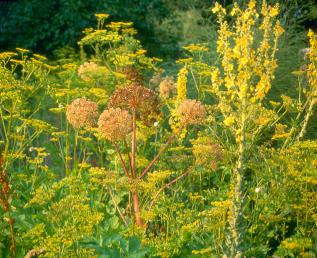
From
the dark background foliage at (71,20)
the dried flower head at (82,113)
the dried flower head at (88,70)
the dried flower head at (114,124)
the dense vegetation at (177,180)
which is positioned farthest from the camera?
the dark background foliage at (71,20)

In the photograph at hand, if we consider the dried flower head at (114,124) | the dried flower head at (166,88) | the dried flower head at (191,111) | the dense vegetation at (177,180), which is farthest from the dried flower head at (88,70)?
the dried flower head at (114,124)

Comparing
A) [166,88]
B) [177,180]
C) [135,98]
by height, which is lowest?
[177,180]

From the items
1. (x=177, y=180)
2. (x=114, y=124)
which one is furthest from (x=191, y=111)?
(x=177, y=180)

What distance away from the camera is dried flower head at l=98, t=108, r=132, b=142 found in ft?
12.5

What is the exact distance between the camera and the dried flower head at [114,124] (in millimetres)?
3795

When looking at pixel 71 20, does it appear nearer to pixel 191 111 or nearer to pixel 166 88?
pixel 166 88

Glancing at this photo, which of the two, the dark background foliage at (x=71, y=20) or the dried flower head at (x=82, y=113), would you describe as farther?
the dark background foliage at (x=71, y=20)

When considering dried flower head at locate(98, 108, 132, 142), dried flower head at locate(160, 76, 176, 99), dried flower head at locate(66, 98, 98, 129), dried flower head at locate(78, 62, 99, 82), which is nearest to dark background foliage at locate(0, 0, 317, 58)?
dried flower head at locate(78, 62, 99, 82)

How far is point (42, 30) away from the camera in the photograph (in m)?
11.2

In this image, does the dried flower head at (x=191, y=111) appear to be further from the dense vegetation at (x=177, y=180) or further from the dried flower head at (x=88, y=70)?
the dried flower head at (x=88, y=70)

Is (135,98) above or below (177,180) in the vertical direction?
above

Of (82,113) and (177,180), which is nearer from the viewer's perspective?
(82,113)

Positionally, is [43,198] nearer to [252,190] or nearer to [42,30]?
[252,190]

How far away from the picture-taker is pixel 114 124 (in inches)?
149
